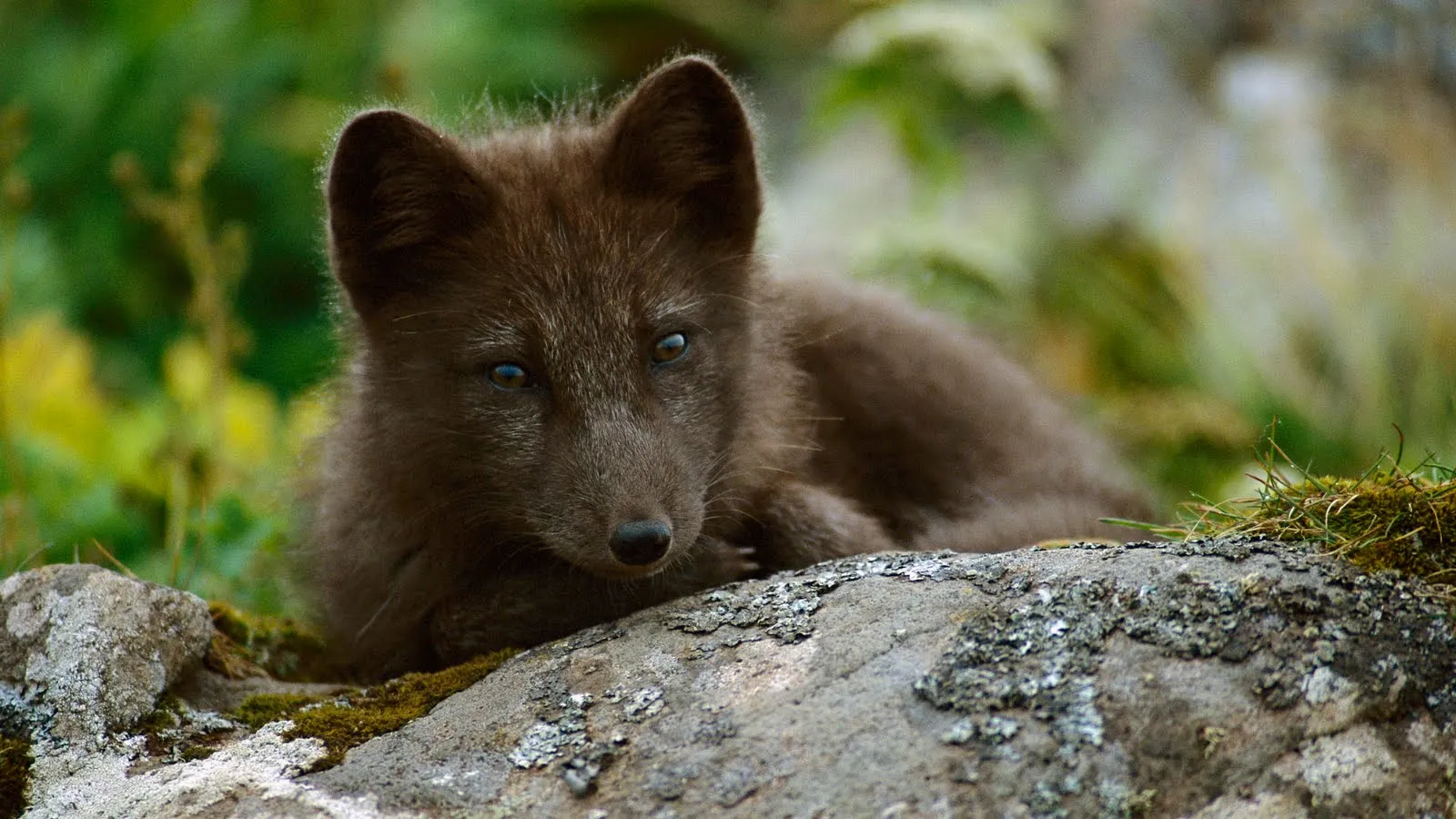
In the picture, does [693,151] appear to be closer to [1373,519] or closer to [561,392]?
[561,392]

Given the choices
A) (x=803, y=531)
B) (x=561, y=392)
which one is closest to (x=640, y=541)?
(x=561, y=392)

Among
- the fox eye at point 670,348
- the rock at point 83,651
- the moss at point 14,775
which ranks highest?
the fox eye at point 670,348

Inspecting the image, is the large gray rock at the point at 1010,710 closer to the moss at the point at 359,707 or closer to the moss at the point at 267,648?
the moss at the point at 359,707

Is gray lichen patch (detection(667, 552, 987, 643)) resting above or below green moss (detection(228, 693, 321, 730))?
above

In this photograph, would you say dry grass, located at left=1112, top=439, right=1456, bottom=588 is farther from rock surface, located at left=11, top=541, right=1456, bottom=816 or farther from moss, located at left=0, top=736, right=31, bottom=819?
moss, located at left=0, top=736, right=31, bottom=819

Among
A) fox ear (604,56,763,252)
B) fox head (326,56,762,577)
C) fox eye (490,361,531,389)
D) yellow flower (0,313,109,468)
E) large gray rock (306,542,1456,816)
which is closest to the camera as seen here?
large gray rock (306,542,1456,816)

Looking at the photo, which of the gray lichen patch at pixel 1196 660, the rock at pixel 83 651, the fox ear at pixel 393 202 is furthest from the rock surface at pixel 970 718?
the fox ear at pixel 393 202

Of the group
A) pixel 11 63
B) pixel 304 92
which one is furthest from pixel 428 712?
pixel 11 63

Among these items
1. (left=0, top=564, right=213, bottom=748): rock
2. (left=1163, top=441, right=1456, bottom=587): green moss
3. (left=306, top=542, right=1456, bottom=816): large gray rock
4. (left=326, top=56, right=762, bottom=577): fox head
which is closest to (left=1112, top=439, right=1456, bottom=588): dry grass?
(left=1163, top=441, right=1456, bottom=587): green moss
